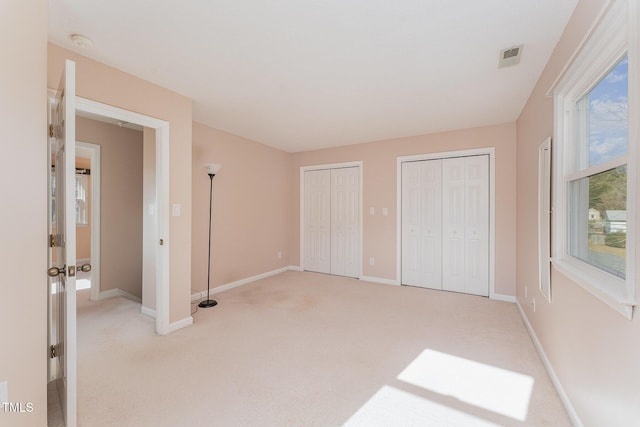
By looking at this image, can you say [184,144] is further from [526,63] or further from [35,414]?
[526,63]

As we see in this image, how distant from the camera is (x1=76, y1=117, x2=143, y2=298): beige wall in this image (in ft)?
12.5

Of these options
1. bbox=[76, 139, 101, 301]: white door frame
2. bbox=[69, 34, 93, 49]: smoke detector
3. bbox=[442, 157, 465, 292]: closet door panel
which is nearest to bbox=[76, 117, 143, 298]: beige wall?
bbox=[76, 139, 101, 301]: white door frame

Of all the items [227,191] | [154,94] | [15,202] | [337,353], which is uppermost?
[154,94]

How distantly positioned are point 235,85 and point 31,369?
8.07 feet

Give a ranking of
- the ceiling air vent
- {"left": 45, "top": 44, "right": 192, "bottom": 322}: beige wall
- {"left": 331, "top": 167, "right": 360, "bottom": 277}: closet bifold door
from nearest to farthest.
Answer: the ceiling air vent, {"left": 45, "top": 44, "right": 192, "bottom": 322}: beige wall, {"left": 331, "top": 167, "right": 360, "bottom": 277}: closet bifold door

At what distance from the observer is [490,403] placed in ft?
5.71

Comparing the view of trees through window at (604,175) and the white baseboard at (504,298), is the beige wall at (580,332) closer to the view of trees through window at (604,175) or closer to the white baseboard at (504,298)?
the view of trees through window at (604,175)

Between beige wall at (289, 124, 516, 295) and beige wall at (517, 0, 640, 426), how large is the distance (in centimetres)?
101

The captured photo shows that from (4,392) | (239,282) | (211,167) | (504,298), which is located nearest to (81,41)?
(211,167)

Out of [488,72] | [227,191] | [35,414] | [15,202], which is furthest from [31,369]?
[488,72]

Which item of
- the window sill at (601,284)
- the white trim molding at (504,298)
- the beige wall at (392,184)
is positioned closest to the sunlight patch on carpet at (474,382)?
the window sill at (601,284)

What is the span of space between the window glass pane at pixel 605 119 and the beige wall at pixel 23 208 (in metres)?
2.66

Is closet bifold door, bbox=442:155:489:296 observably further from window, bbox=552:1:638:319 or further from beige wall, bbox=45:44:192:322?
beige wall, bbox=45:44:192:322

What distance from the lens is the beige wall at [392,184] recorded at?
12.3ft
